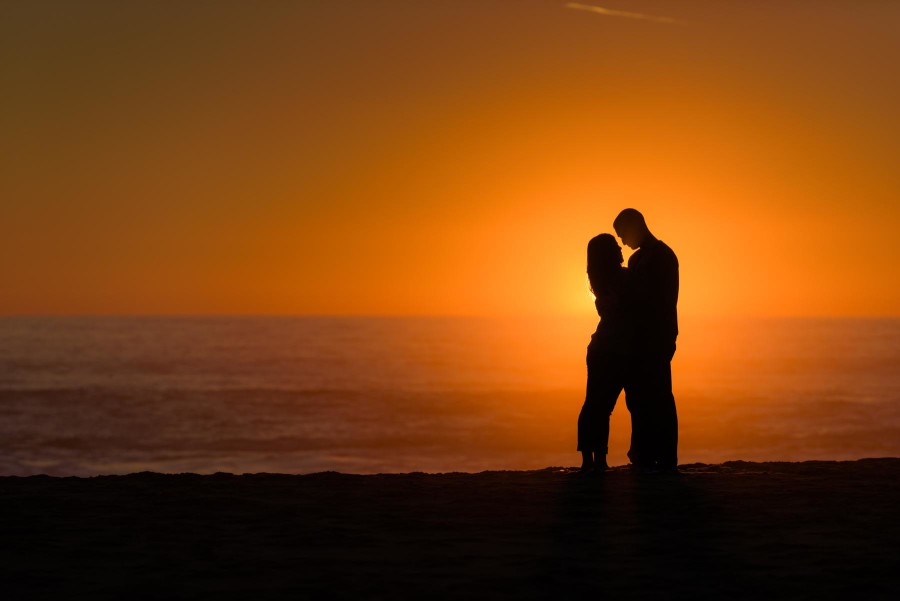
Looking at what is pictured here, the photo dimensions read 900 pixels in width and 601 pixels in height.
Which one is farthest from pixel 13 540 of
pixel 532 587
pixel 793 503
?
pixel 793 503

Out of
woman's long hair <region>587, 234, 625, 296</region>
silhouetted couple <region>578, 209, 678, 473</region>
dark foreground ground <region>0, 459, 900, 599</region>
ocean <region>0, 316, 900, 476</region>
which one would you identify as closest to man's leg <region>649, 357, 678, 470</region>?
silhouetted couple <region>578, 209, 678, 473</region>

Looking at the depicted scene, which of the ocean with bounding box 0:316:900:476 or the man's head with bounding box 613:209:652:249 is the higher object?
the ocean with bounding box 0:316:900:476

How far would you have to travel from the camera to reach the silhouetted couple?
973 cm

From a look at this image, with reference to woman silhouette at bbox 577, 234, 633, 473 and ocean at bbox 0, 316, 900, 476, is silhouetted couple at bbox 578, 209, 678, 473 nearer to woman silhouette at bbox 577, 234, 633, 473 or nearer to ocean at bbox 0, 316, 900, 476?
woman silhouette at bbox 577, 234, 633, 473

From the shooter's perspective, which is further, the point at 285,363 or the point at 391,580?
the point at 285,363

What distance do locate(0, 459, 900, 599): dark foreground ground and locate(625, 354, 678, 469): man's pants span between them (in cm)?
40

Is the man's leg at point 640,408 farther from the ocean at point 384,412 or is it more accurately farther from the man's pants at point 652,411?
the ocean at point 384,412

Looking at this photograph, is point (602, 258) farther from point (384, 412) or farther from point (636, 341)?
point (384, 412)

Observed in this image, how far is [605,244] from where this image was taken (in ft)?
31.6

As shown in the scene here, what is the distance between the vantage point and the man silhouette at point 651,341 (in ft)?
32.0

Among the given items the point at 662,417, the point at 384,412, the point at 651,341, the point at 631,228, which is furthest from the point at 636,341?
the point at 384,412

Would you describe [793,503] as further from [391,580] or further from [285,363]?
[285,363]

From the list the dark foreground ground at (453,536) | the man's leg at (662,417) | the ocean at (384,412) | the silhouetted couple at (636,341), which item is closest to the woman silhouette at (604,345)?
the silhouetted couple at (636,341)

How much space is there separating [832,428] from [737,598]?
62.7m
